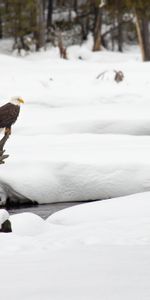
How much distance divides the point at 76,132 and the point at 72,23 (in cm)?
2010

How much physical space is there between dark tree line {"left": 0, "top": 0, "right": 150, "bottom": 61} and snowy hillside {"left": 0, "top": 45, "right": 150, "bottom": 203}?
220 centimetres

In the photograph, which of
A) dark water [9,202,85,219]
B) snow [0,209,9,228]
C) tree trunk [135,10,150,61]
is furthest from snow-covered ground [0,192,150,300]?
tree trunk [135,10,150,61]

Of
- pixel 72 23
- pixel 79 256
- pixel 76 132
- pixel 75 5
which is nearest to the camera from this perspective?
pixel 79 256

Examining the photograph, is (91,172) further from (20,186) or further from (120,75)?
(120,75)

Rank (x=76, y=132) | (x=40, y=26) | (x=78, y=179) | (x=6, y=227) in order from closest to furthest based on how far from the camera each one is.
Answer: (x=6, y=227)
(x=78, y=179)
(x=76, y=132)
(x=40, y=26)

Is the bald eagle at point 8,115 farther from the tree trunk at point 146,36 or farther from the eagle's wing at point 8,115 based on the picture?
the tree trunk at point 146,36

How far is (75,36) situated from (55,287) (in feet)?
98.9

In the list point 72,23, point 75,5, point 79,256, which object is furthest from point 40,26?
point 79,256

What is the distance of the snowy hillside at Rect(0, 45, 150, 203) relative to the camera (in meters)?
11.0

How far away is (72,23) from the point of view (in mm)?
34094

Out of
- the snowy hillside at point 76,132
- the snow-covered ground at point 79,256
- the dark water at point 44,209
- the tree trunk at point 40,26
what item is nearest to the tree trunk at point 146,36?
the snowy hillside at point 76,132

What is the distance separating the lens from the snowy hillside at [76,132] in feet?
35.9

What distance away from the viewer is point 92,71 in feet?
76.9

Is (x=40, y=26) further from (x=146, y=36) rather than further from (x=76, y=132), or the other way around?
(x=76, y=132)
